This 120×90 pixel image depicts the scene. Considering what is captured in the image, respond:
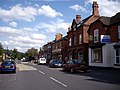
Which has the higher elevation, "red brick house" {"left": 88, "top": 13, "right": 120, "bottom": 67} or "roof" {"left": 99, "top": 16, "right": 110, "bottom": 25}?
"roof" {"left": 99, "top": 16, "right": 110, "bottom": 25}

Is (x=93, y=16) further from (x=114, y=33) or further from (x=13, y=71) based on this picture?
(x=13, y=71)

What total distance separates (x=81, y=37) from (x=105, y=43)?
10.4 meters

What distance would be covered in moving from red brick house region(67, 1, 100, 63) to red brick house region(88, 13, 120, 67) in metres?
3.51

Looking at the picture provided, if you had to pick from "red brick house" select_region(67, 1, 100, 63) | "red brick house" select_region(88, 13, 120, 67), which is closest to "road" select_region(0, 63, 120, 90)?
"red brick house" select_region(88, 13, 120, 67)

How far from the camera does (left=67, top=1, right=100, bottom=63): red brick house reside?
3867 cm

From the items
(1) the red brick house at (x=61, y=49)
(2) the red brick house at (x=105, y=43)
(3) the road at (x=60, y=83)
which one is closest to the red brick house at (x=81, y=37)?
(2) the red brick house at (x=105, y=43)

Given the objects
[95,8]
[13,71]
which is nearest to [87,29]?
[95,8]

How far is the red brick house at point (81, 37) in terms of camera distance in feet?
127

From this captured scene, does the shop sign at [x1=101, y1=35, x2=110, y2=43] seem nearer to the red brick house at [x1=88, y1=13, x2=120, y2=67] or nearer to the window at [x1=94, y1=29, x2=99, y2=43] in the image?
the red brick house at [x1=88, y1=13, x2=120, y2=67]

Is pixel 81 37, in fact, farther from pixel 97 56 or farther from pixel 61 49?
pixel 61 49

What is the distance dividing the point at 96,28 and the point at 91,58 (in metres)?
5.03

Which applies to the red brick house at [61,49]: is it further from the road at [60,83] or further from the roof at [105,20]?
the road at [60,83]

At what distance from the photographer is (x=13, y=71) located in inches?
915

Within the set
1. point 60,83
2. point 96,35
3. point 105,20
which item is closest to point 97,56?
point 96,35
